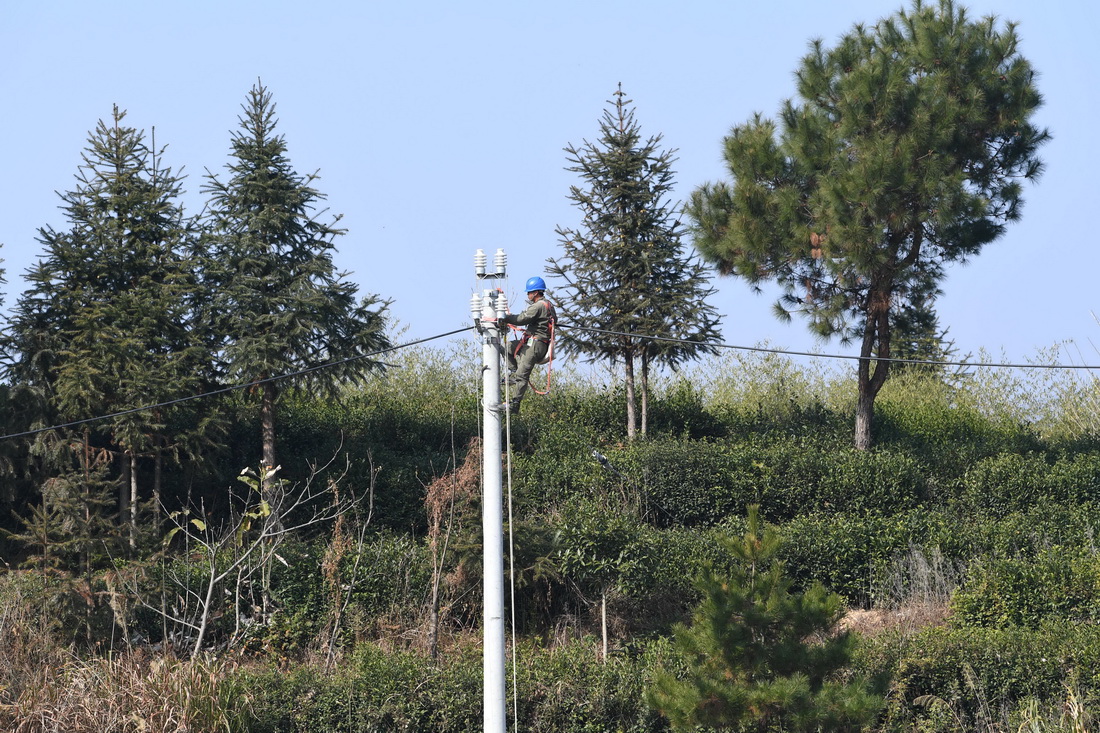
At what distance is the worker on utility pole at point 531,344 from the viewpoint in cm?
1114

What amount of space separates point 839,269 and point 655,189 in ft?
14.5

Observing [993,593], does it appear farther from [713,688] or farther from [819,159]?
[819,159]

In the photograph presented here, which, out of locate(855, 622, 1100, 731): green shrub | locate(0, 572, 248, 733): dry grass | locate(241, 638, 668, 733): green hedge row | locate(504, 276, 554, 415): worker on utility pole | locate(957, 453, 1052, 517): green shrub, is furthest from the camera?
locate(957, 453, 1052, 517): green shrub

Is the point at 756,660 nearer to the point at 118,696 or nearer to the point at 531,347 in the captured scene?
the point at 531,347

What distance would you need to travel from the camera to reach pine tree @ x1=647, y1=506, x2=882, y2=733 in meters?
11.3

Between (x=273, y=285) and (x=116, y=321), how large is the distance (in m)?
2.69

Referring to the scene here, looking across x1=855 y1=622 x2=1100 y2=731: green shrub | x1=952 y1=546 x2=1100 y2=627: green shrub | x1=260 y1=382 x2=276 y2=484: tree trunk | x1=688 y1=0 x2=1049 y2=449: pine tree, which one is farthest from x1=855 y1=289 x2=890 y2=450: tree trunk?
→ x1=260 y1=382 x2=276 y2=484: tree trunk

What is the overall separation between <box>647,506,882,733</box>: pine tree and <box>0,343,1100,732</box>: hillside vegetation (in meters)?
1.00

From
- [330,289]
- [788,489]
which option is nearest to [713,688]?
[788,489]

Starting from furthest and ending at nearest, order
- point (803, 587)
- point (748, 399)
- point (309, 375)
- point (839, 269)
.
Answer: point (748, 399) < point (839, 269) < point (309, 375) < point (803, 587)

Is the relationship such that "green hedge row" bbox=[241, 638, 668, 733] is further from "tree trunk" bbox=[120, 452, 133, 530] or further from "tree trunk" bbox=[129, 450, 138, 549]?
"tree trunk" bbox=[120, 452, 133, 530]

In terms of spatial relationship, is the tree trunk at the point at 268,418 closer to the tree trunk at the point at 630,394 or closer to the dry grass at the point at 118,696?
the dry grass at the point at 118,696

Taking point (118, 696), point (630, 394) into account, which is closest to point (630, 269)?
point (630, 394)

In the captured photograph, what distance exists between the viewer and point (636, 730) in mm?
13938
